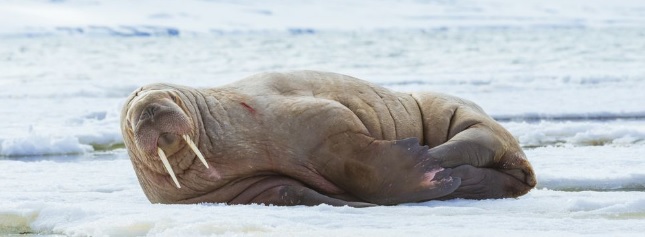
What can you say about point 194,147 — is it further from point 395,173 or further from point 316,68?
point 316,68

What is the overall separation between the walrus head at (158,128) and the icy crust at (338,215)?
0.78 feet

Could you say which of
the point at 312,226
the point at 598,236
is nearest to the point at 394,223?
the point at 312,226

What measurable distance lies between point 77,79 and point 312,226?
15917mm

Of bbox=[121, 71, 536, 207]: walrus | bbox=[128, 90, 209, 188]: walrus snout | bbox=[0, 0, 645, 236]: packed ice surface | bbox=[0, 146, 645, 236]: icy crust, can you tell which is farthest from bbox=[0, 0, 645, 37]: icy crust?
bbox=[128, 90, 209, 188]: walrus snout

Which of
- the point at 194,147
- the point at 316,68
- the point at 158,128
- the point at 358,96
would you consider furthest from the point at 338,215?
the point at 316,68

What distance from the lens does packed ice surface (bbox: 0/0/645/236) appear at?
4.62m

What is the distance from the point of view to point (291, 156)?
17.5 feet

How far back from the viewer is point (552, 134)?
9102 millimetres

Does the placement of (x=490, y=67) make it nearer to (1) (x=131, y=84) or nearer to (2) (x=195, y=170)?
(1) (x=131, y=84)

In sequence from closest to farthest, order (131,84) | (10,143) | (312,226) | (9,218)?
(312,226)
(9,218)
(10,143)
(131,84)

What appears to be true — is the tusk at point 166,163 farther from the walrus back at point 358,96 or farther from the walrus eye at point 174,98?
the walrus back at point 358,96

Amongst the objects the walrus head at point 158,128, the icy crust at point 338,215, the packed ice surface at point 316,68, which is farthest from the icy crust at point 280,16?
the walrus head at point 158,128

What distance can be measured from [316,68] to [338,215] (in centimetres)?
1758

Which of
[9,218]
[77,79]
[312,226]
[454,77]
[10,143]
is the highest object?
[312,226]
